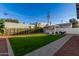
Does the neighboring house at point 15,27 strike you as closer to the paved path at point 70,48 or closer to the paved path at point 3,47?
the paved path at point 3,47

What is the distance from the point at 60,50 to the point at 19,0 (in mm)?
1442

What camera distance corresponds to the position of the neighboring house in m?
5.17

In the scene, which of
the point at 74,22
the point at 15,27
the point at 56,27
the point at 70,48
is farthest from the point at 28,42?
the point at 74,22

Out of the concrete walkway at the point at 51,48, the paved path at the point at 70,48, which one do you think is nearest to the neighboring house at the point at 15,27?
the concrete walkway at the point at 51,48

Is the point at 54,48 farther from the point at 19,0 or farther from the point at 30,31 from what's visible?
the point at 19,0

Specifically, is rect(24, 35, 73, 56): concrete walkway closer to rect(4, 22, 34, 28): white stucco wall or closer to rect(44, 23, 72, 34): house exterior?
rect(44, 23, 72, 34): house exterior

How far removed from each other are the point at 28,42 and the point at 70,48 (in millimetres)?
950

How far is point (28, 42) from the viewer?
5102mm

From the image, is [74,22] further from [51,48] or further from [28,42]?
[28,42]

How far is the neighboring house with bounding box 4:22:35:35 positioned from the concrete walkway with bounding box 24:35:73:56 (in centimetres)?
55

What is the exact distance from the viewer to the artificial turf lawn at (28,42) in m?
4.98

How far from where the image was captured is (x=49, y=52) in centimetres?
500

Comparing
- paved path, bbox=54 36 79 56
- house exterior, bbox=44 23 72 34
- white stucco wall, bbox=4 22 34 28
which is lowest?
paved path, bbox=54 36 79 56

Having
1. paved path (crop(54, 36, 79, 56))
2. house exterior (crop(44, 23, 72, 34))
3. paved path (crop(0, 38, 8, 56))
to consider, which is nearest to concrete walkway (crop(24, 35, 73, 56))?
paved path (crop(54, 36, 79, 56))
